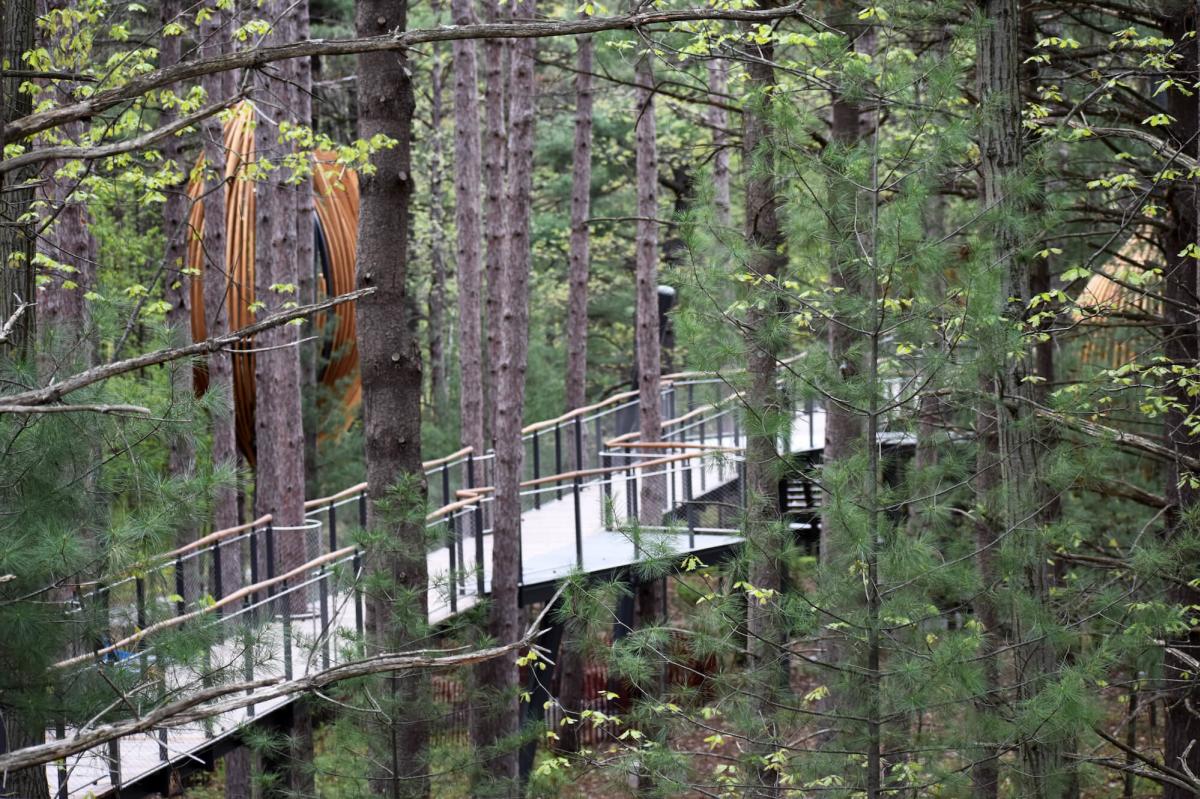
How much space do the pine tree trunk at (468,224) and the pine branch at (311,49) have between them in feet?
35.5

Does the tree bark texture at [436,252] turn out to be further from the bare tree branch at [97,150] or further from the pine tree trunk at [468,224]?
the bare tree branch at [97,150]

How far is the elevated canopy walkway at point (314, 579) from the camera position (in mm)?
5086

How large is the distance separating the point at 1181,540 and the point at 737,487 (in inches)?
270

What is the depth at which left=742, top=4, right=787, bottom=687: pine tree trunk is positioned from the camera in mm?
6223

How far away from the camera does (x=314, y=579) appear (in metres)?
9.29

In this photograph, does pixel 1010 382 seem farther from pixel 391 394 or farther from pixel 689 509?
pixel 689 509

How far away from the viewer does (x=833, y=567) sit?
6.29 m

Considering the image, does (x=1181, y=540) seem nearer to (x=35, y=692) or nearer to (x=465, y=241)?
(x=35, y=692)

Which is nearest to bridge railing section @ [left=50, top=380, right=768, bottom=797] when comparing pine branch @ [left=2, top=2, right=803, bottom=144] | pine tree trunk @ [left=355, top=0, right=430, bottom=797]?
pine tree trunk @ [left=355, top=0, right=430, bottom=797]

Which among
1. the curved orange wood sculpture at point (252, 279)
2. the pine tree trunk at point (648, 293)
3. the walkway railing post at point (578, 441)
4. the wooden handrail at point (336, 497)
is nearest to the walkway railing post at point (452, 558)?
the wooden handrail at point (336, 497)

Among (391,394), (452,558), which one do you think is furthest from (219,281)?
(391,394)

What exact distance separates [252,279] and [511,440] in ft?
22.9

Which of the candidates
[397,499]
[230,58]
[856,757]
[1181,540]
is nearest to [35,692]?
[230,58]

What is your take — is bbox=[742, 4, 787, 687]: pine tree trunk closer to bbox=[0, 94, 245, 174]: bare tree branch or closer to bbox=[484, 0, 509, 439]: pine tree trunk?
bbox=[0, 94, 245, 174]: bare tree branch
